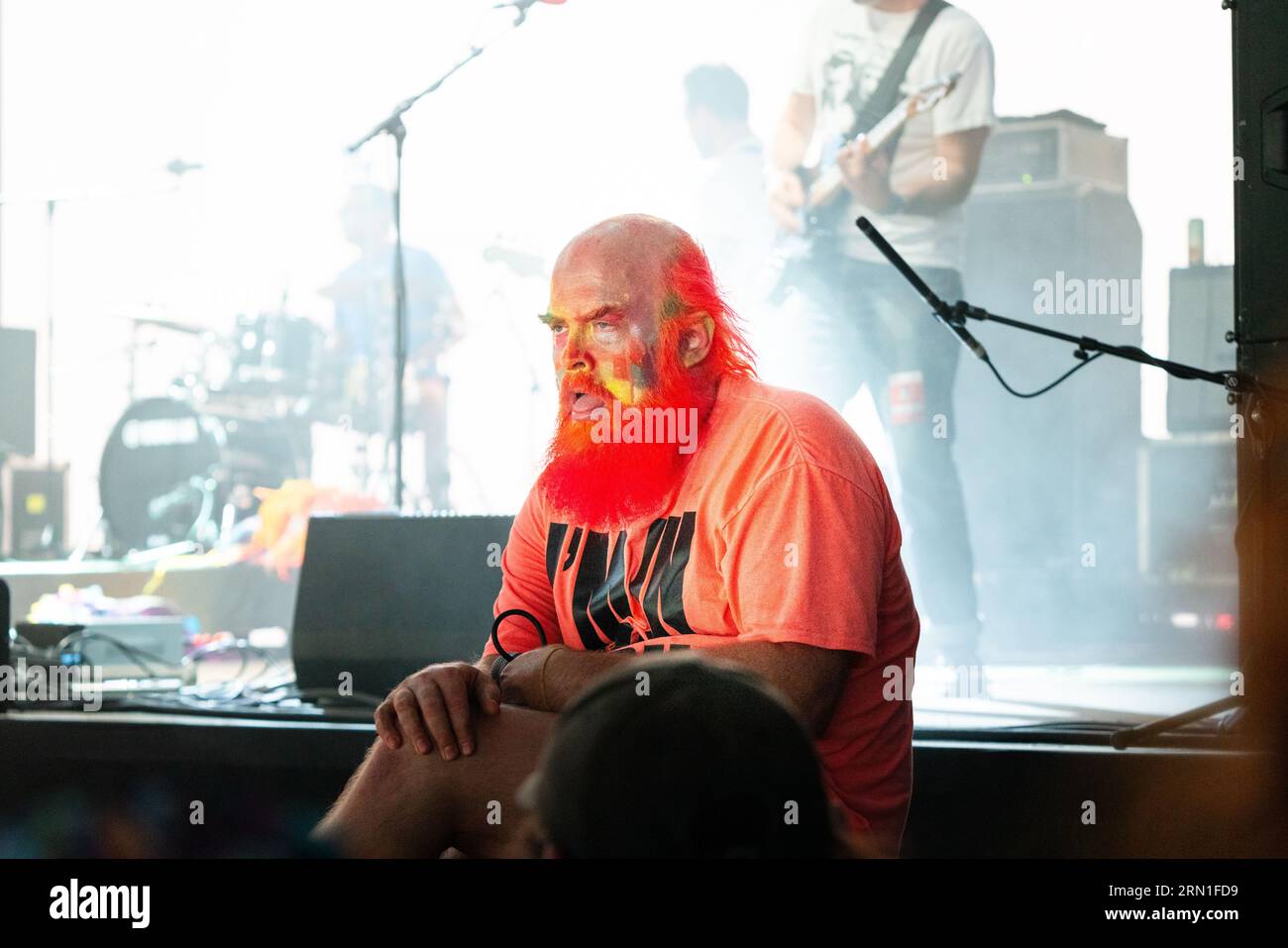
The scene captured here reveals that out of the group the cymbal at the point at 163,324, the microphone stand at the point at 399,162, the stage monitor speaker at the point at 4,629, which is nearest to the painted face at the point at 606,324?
the stage monitor speaker at the point at 4,629

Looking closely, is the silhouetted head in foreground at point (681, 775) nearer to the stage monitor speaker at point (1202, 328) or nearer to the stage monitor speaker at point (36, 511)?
the stage monitor speaker at point (1202, 328)

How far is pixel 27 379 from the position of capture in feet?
14.3

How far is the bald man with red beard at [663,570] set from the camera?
3.82ft

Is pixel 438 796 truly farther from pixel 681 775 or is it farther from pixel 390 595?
A: pixel 390 595

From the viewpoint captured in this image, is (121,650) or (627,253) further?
(121,650)

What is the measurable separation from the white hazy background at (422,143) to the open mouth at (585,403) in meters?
1.57

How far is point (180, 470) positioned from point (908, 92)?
112 inches

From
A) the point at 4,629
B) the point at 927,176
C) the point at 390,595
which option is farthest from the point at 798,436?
the point at 927,176

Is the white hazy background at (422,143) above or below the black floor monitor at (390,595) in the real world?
above

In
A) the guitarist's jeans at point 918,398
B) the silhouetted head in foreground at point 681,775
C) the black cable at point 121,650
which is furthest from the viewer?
the guitarist's jeans at point 918,398

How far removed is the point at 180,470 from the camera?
4.49 m

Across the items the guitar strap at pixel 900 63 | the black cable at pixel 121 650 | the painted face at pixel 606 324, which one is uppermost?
the guitar strap at pixel 900 63
